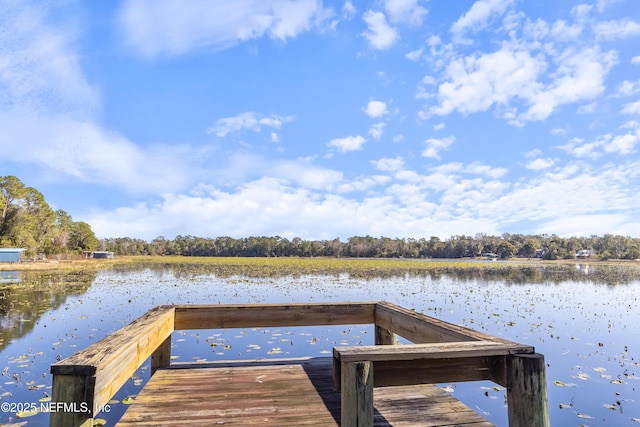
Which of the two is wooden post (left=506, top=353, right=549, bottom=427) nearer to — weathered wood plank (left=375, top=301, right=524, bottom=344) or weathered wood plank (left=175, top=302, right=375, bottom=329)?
weathered wood plank (left=375, top=301, right=524, bottom=344)

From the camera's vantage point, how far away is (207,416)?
294cm

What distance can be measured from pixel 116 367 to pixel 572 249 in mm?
115448

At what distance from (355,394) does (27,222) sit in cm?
6074

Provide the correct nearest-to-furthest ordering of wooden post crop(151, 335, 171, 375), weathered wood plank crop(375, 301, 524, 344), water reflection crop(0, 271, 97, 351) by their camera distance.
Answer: weathered wood plank crop(375, 301, 524, 344), wooden post crop(151, 335, 171, 375), water reflection crop(0, 271, 97, 351)

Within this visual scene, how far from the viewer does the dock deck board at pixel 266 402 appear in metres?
2.92

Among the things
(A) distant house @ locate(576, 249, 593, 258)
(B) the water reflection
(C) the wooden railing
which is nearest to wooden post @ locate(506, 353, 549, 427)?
(C) the wooden railing

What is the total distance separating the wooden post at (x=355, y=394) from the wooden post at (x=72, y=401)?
1.28 metres

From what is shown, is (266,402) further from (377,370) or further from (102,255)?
(102,255)

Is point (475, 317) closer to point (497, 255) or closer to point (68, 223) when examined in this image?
point (68, 223)

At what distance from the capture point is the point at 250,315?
4320 millimetres

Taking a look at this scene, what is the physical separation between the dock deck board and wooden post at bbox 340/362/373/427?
1.00 m

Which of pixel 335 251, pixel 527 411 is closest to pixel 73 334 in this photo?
pixel 527 411

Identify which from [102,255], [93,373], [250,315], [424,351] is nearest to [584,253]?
[102,255]

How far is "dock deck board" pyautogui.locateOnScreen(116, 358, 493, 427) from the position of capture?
9.57 feet
